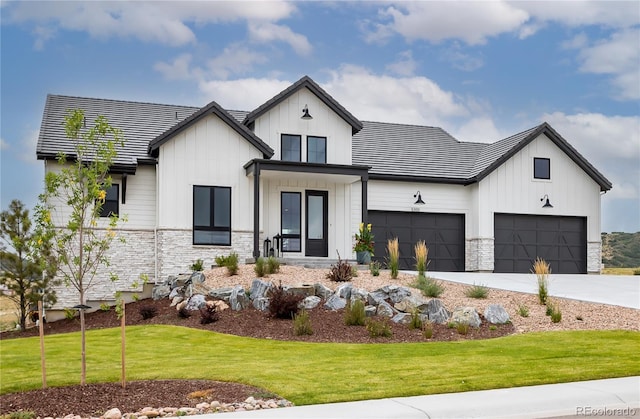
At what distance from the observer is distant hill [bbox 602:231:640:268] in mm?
56094

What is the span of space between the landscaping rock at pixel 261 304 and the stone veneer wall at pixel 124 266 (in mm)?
6704

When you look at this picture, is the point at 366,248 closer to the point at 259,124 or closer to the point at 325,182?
the point at 325,182

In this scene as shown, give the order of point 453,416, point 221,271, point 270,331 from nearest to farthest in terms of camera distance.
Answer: point 453,416 < point 270,331 < point 221,271

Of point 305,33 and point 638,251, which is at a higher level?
point 305,33

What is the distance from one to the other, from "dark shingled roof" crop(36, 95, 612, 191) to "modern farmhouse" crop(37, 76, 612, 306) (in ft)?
0.20

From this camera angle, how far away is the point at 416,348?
13.4m

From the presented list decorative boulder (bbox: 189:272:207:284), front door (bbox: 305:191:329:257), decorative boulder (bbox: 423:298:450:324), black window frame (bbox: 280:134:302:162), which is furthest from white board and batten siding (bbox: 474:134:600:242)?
decorative boulder (bbox: 189:272:207:284)

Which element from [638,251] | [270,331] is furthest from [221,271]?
[638,251]

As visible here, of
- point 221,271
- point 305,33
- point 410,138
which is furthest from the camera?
point 410,138

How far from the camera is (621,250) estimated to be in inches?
2352

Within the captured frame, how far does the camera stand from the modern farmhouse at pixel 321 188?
2347 cm

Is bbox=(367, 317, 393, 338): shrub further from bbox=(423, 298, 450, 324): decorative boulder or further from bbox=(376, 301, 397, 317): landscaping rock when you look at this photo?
bbox=(423, 298, 450, 324): decorative boulder

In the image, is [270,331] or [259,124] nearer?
[270,331]

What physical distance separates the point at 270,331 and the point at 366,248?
8.35 m
